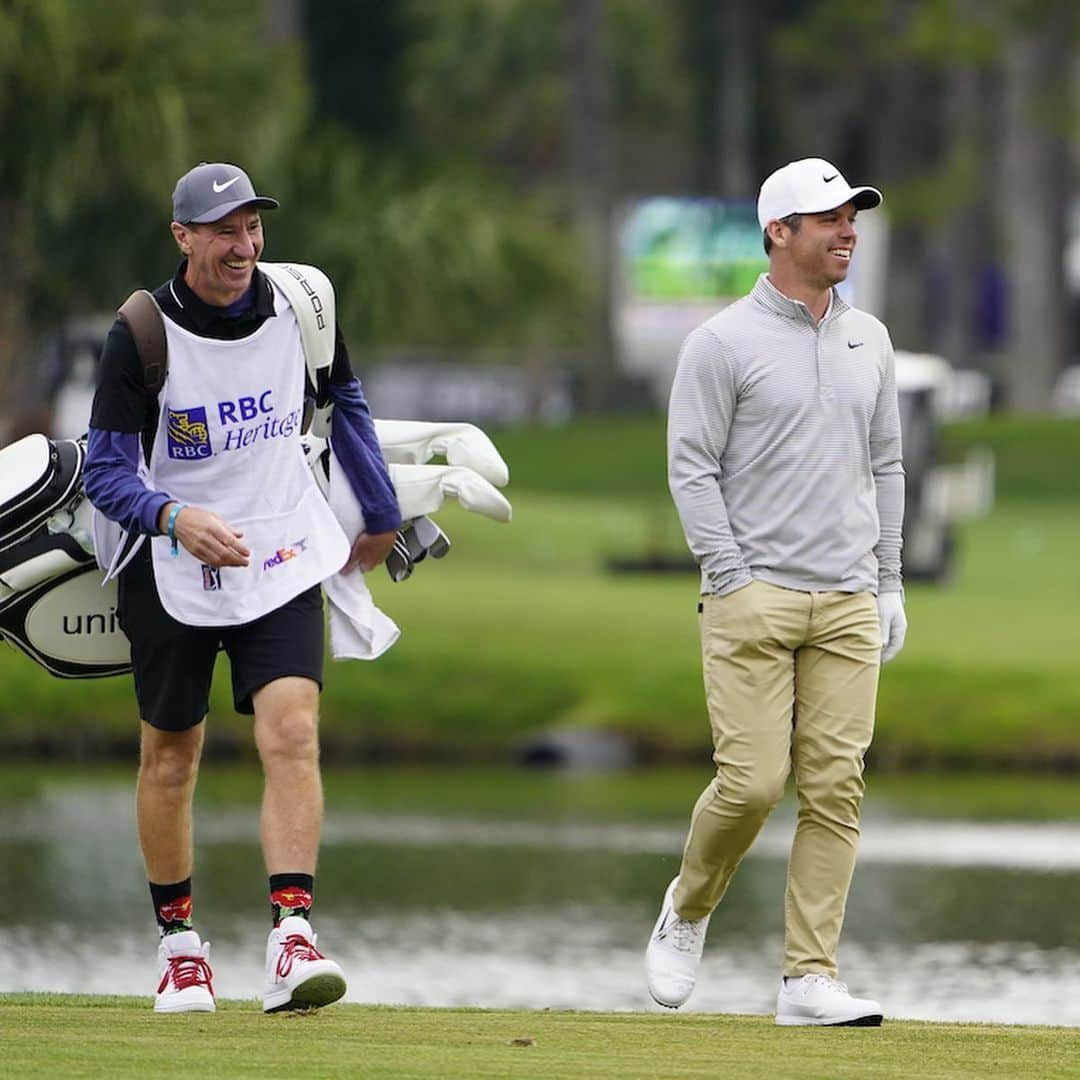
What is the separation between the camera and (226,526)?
6.84 meters

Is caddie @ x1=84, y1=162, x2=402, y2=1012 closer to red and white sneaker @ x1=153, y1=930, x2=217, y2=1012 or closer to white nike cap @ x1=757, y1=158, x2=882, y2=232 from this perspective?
red and white sneaker @ x1=153, y1=930, x2=217, y2=1012

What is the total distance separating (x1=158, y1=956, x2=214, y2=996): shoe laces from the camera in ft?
23.7

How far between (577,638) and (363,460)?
14.6 m

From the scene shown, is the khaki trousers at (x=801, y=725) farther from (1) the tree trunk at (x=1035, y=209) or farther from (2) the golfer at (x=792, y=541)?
(1) the tree trunk at (x=1035, y=209)

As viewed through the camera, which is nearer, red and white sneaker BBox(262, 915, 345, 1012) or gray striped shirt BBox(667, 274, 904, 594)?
red and white sneaker BBox(262, 915, 345, 1012)

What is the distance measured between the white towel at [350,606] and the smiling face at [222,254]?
23.8 inches

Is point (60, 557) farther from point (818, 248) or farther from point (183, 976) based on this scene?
point (818, 248)

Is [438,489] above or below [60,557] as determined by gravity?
above

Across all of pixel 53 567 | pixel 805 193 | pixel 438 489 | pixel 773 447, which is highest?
pixel 805 193

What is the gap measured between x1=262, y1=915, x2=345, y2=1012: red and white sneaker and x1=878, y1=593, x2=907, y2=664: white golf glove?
1.62m

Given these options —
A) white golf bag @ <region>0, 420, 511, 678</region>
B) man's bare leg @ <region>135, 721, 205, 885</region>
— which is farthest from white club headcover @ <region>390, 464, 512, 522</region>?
man's bare leg @ <region>135, 721, 205, 885</region>

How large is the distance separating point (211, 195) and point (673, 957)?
85.6 inches

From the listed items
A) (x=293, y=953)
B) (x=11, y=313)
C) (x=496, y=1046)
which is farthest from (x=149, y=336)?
(x=11, y=313)

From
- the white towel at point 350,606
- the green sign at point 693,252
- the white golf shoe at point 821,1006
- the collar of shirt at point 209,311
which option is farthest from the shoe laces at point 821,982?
the green sign at point 693,252
